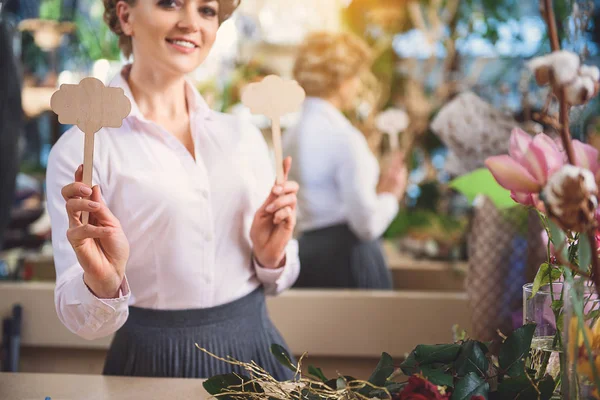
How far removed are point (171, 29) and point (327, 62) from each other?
177 cm

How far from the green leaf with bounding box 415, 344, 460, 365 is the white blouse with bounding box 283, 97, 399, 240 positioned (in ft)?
6.29

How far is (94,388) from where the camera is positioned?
1.16 m


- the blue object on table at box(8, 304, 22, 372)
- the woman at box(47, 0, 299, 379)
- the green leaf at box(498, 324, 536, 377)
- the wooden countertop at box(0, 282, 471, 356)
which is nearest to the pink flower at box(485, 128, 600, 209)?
the green leaf at box(498, 324, 536, 377)

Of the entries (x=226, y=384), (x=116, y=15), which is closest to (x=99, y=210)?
(x=226, y=384)

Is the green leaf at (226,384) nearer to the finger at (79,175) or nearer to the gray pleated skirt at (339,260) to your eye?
the finger at (79,175)

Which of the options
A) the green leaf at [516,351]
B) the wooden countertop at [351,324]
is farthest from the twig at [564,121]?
the wooden countertop at [351,324]

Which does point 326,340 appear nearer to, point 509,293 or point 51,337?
Answer: point 509,293

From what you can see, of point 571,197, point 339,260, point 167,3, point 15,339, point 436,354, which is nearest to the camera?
point 571,197

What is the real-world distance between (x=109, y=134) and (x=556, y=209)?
2.63 ft

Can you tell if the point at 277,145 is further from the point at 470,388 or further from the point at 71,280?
the point at 470,388

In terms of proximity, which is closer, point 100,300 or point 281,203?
point 100,300

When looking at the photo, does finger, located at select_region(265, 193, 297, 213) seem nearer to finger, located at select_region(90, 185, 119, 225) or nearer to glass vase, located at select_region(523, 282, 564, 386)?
finger, located at select_region(90, 185, 119, 225)

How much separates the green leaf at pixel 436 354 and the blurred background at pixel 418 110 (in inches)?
12.9

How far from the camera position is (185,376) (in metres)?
1.35
